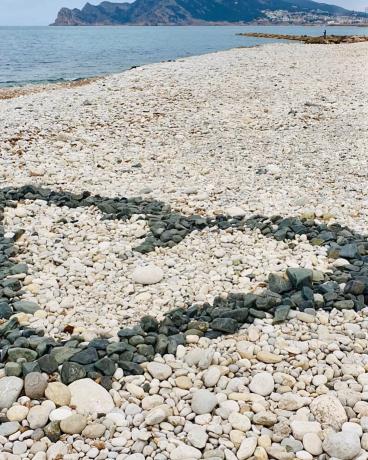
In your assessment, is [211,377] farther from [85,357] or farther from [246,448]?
[85,357]

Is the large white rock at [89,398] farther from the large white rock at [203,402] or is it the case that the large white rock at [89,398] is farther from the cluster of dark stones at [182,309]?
the large white rock at [203,402]

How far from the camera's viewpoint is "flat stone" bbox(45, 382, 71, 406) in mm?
4145

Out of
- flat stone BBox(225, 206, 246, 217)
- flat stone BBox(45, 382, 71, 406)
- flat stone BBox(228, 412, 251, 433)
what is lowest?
flat stone BBox(228, 412, 251, 433)

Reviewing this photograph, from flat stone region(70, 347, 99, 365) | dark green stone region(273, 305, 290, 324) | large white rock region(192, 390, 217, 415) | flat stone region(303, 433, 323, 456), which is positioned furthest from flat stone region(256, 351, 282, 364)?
flat stone region(70, 347, 99, 365)

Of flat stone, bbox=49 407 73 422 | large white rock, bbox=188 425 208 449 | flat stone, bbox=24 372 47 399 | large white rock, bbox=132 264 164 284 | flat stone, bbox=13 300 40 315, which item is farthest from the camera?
large white rock, bbox=132 264 164 284

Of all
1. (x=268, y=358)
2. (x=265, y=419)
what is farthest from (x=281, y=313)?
(x=265, y=419)

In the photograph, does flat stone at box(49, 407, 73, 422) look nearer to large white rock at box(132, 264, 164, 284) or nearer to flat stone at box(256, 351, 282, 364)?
flat stone at box(256, 351, 282, 364)

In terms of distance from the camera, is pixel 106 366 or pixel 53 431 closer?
pixel 53 431

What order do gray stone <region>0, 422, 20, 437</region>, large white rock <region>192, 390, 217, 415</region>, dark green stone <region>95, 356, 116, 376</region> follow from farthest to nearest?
dark green stone <region>95, 356, 116, 376</region> < large white rock <region>192, 390, 217, 415</region> < gray stone <region>0, 422, 20, 437</region>

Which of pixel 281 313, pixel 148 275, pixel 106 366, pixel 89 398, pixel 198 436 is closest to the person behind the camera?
pixel 198 436

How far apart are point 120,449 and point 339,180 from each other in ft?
25.0

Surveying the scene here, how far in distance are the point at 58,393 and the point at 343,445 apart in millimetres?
2326

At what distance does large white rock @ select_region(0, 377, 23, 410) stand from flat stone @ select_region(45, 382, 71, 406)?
10.0 inches

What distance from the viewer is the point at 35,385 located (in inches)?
167
